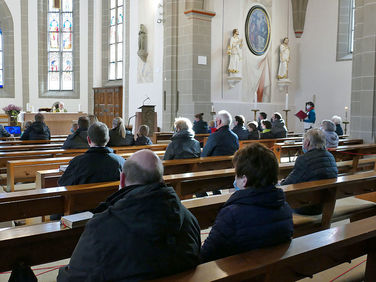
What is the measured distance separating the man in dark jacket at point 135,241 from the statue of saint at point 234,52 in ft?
39.2

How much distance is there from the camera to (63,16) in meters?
18.1

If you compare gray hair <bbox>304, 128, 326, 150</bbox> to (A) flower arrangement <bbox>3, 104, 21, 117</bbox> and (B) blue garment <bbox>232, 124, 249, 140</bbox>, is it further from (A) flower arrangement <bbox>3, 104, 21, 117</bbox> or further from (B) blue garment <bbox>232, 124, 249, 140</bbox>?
(A) flower arrangement <bbox>3, 104, 21, 117</bbox>

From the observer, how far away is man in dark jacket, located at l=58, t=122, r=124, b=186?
3.68 meters

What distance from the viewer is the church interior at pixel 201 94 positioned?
2.82m

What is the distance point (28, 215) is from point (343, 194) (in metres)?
2.74

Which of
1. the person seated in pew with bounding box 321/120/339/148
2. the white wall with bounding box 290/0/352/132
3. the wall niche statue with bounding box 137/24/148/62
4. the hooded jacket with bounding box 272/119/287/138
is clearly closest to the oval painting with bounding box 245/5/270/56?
the white wall with bounding box 290/0/352/132

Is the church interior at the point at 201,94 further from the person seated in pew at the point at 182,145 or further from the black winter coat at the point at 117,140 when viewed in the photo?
the black winter coat at the point at 117,140

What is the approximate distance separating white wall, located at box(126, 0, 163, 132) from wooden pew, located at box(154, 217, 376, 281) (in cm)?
1139

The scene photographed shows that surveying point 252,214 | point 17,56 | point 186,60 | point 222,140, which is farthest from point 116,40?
point 252,214

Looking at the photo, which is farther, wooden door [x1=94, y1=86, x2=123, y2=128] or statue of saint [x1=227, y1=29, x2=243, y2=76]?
wooden door [x1=94, y1=86, x2=123, y2=128]

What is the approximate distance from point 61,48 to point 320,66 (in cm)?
1090

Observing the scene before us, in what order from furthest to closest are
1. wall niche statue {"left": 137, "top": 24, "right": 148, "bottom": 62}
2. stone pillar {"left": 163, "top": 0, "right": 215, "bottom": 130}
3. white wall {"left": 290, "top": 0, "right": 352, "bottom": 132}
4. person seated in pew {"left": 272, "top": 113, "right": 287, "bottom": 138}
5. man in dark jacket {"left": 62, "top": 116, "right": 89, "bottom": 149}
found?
white wall {"left": 290, "top": 0, "right": 352, "bottom": 132} < wall niche statue {"left": 137, "top": 24, "right": 148, "bottom": 62} < stone pillar {"left": 163, "top": 0, "right": 215, "bottom": 130} < person seated in pew {"left": 272, "top": 113, "right": 287, "bottom": 138} < man in dark jacket {"left": 62, "top": 116, "right": 89, "bottom": 149}

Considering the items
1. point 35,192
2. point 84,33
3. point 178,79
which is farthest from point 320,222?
point 84,33

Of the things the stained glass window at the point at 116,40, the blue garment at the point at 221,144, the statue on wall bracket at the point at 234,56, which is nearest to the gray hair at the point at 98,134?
the blue garment at the point at 221,144
